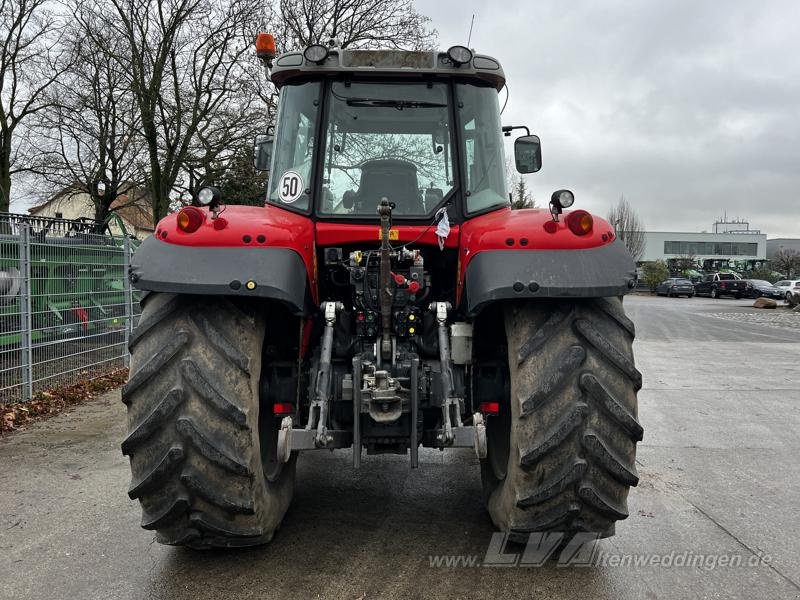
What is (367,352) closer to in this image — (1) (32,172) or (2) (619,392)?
(2) (619,392)

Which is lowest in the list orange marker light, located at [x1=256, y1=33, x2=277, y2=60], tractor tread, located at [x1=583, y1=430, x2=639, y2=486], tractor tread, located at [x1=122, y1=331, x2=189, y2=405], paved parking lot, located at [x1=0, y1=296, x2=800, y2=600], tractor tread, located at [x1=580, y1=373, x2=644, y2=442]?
paved parking lot, located at [x1=0, y1=296, x2=800, y2=600]

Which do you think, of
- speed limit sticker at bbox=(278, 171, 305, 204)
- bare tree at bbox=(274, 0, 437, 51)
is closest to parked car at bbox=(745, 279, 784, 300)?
bare tree at bbox=(274, 0, 437, 51)

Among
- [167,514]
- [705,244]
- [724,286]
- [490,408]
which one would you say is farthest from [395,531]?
[705,244]

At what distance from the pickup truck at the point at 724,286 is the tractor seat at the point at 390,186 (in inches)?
1647

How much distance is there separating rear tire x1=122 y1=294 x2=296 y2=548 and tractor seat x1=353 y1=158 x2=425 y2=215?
102 centimetres

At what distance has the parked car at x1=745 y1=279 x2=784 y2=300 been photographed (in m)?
38.2

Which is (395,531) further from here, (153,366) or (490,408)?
(153,366)

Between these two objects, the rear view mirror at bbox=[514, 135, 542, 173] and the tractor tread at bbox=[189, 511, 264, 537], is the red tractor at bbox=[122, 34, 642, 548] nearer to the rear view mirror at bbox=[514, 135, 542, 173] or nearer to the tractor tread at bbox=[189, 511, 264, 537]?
the tractor tread at bbox=[189, 511, 264, 537]

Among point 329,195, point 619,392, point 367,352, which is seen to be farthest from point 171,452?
point 619,392

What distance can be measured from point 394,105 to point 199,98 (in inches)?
734

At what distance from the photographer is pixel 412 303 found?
3.55 metres

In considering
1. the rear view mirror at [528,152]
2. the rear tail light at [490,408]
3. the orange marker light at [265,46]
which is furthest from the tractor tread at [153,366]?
the rear view mirror at [528,152]

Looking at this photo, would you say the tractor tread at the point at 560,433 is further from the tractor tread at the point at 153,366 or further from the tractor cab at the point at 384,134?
the tractor tread at the point at 153,366

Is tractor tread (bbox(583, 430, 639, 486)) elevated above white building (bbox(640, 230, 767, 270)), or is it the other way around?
white building (bbox(640, 230, 767, 270))
